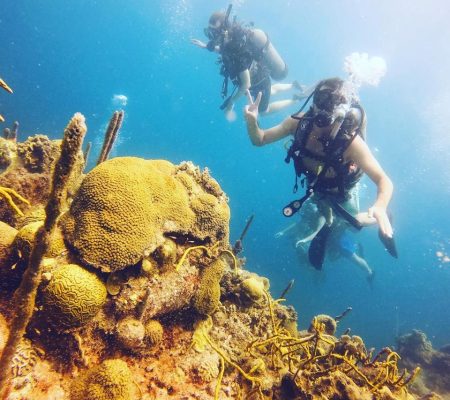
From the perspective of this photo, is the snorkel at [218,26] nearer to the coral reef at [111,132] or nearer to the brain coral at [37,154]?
the coral reef at [111,132]

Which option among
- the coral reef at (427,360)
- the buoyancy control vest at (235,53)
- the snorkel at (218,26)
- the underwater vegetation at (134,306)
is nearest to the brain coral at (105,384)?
the underwater vegetation at (134,306)

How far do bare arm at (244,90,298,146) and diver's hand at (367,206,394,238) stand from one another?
92.6 inches

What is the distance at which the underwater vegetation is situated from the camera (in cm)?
229

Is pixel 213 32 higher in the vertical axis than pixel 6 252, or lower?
higher

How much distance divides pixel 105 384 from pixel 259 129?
4.30 meters

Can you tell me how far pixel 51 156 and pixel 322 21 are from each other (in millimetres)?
84253

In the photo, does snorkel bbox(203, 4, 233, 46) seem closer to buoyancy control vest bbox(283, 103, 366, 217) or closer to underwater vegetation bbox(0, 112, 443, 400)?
buoyancy control vest bbox(283, 103, 366, 217)

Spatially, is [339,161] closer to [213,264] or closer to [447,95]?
[213,264]

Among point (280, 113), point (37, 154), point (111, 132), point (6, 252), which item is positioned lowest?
point (6, 252)

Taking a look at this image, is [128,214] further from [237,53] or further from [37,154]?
[237,53]

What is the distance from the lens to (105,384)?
2.31m

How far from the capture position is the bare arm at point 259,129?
16.4 feet

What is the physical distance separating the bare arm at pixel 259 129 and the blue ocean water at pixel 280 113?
18877 millimetres

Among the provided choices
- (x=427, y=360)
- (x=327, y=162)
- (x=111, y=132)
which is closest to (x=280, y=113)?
(x=427, y=360)
